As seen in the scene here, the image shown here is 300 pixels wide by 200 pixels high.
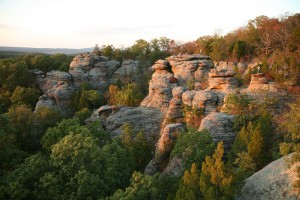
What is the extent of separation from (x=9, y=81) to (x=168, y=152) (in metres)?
36.2

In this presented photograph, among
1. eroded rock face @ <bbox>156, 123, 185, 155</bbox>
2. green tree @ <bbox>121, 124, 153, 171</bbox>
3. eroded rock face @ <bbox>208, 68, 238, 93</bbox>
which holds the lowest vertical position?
green tree @ <bbox>121, 124, 153, 171</bbox>

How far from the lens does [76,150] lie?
74.1 feet

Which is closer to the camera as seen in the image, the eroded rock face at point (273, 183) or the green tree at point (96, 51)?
the eroded rock face at point (273, 183)

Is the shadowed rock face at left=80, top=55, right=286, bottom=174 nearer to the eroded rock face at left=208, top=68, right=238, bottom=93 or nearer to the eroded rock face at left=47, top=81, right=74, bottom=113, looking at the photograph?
the eroded rock face at left=208, top=68, right=238, bottom=93

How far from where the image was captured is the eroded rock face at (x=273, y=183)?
19.2 metres

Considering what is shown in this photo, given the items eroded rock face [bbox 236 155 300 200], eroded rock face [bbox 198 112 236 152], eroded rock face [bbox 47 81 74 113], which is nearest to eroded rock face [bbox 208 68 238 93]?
eroded rock face [bbox 198 112 236 152]

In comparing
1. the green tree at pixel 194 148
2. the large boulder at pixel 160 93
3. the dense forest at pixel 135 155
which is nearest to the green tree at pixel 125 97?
the large boulder at pixel 160 93

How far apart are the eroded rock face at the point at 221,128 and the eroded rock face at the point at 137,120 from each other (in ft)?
33.6

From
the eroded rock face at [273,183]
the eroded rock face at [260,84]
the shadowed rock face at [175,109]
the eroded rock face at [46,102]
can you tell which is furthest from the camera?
the eroded rock face at [46,102]

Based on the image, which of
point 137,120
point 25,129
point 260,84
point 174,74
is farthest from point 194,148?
point 174,74

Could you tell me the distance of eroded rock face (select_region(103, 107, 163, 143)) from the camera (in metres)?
38.9

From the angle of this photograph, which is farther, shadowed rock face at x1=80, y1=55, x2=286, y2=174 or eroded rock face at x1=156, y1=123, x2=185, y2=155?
eroded rock face at x1=156, y1=123, x2=185, y2=155

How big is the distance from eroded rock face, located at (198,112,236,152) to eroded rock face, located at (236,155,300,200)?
679cm

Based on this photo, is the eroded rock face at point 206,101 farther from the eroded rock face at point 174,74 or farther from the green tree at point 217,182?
the green tree at point 217,182
